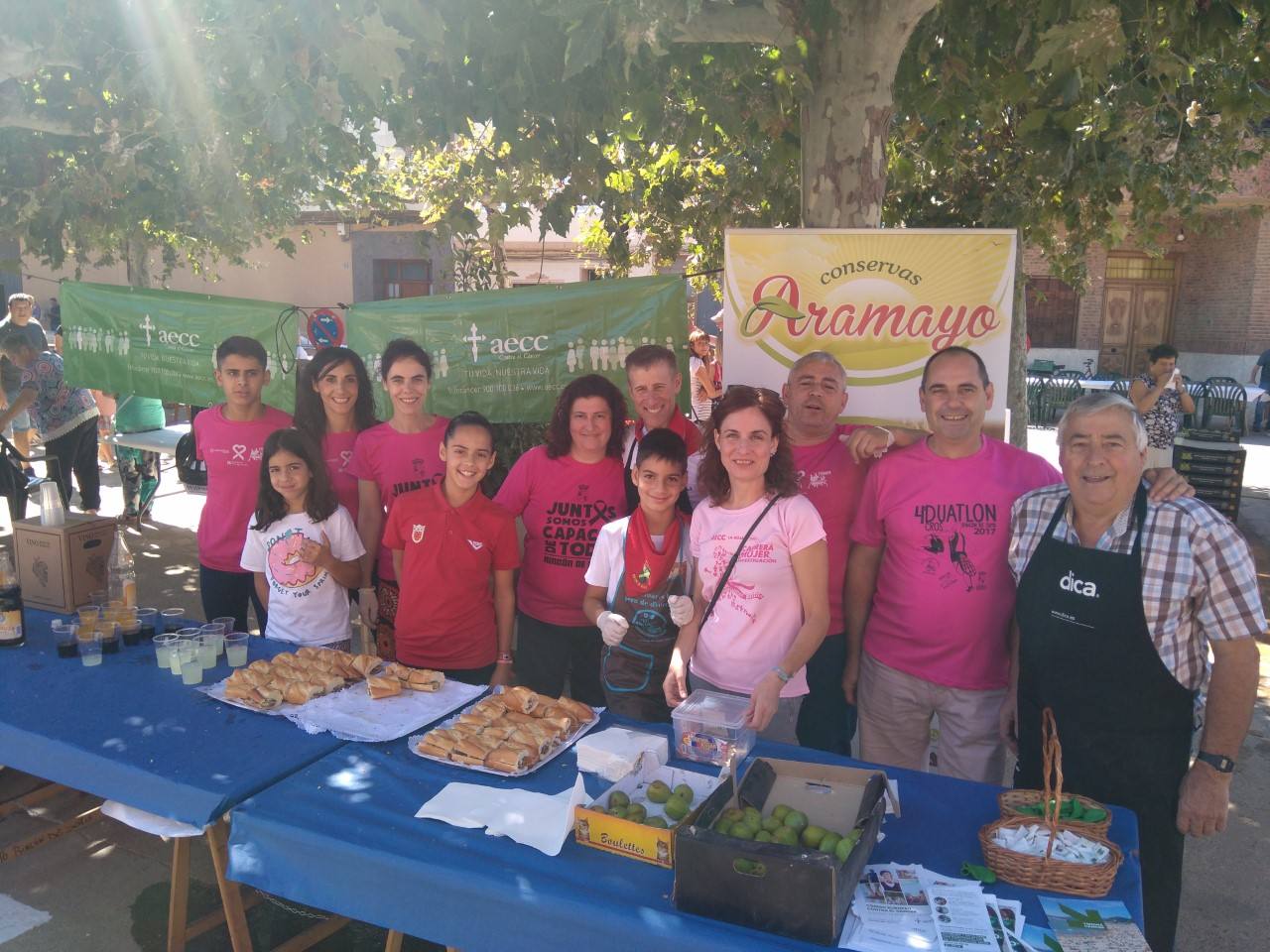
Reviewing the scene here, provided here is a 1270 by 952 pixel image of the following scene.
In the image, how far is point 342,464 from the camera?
4082 mm

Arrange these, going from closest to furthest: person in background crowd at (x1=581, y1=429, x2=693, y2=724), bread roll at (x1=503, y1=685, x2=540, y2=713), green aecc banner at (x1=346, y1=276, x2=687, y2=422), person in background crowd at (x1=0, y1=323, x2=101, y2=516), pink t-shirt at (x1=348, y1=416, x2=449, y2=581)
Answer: bread roll at (x1=503, y1=685, x2=540, y2=713)
person in background crowd at (x1=581, y1=429, x2=693, y2=724)
pink t-shirt at (x1=348, y1=416, x2=449, y2=581)
green aecc banner at (x1=346, y1=276, x2=687, y2=422)
person in background crowd at (x1=0, y1=323, x2=101, y2=516)

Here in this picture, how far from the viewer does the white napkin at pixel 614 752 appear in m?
2.40

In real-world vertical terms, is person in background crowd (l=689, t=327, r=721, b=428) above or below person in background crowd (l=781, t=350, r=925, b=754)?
above

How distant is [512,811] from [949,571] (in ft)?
5.25

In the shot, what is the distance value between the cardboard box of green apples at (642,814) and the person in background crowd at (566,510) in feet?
4.45

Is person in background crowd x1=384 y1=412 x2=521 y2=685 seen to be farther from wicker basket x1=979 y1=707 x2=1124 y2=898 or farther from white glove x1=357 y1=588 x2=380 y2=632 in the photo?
wicker basket x1=979 y1=707 x2=1124 y2=898

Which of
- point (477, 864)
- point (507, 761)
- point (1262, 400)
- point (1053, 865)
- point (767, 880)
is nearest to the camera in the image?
point (767, 880)

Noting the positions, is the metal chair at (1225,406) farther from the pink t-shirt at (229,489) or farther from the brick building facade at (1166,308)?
the pink t-shirt at (229,489)

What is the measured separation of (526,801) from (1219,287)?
22754 mm

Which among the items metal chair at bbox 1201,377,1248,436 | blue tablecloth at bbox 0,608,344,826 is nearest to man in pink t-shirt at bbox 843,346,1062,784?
blue tablecloth at bbox 0,608,344,826

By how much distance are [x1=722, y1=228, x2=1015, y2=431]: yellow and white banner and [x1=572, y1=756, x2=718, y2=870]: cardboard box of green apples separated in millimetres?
2164

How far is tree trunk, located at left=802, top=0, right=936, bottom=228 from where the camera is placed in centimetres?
393

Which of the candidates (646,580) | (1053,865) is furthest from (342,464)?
(1053,865)

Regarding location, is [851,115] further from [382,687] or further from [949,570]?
[382,687]
